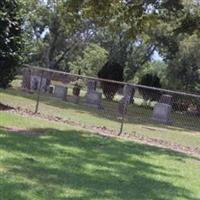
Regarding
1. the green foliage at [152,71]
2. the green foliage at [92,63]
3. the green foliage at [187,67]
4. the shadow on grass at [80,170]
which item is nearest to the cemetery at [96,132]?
the shadow on grass at [80,170]

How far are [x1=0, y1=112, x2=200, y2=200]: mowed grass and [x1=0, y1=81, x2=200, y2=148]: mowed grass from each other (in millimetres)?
6789

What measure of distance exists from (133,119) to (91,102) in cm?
477

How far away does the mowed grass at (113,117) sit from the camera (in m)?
22.6

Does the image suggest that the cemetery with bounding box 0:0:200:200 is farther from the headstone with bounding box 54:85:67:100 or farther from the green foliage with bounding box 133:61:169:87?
the green foliage with bounding box 133:61:169:87

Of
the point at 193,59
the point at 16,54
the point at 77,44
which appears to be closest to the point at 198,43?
the point at 193,59

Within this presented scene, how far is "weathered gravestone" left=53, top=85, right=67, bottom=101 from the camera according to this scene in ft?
106

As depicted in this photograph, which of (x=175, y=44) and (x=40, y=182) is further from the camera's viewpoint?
(x=175, y=44)

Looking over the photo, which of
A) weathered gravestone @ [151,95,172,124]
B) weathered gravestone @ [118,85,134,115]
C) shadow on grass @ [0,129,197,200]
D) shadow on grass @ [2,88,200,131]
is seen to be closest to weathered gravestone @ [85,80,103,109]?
shadow on grass @ [2,88,200,131]

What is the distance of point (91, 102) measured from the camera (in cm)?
3114

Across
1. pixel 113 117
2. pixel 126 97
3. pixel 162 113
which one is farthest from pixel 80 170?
pixel 162 113

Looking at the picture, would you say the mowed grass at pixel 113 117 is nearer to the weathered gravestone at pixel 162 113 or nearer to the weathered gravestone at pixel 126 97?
the weathered gravestone at pixel 162 113

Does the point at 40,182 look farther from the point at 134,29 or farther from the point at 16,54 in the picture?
the point at 134,29

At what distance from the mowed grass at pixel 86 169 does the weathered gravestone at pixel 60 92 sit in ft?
54.5

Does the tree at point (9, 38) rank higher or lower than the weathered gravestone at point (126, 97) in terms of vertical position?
higher
